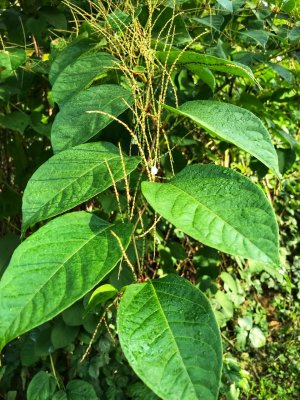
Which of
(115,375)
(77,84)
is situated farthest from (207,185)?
(115,375)

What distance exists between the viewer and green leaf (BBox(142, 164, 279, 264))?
1.71 feet

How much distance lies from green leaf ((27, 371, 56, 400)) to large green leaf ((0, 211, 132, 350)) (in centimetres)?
117

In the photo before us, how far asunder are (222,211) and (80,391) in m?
1.29

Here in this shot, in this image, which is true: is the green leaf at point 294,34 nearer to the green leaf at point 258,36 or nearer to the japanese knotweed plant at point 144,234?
the green leaf at point 258,36

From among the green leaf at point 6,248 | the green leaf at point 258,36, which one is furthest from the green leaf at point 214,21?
the green leaf at point 6,248

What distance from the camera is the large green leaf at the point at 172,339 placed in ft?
1.61

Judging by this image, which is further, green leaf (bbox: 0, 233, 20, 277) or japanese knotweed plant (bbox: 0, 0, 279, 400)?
green leaf (bbox: 0, 233, 20, 277)

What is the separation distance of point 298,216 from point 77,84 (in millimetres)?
2567

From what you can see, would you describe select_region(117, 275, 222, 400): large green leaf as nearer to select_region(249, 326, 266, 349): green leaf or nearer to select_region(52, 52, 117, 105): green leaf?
select_region(52, 52, 117, 105): green leaf

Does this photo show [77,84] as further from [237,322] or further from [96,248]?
[237,322]

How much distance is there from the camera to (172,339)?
53 cm

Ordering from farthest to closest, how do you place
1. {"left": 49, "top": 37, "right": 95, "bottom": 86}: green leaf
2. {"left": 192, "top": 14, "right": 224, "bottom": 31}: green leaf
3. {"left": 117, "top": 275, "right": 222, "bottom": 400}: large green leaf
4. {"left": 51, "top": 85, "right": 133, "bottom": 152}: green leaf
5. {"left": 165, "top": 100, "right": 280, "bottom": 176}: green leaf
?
1. {"left": 192, "top": 14, "right": 224, "bottom": 31}: green leaf
2. {"left": 49, "top": 37, "right": 95, "bottom": 86}: green leaf
3. {"left": 51, "top": 85, "right": 133, "bottom": 152}: green leaf
4. {"left": 165, "top": 100, "right": 280, "bottom": 176}: green leaf
5. {"left": 117, "top": 275, "right": 222, "bottom": 400}: large green leaf

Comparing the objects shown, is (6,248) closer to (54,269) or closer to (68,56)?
(68,56)

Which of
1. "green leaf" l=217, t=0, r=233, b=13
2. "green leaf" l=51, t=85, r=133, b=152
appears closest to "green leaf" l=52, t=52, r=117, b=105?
"green leaf" l=51, t=85, r=133, b=152
